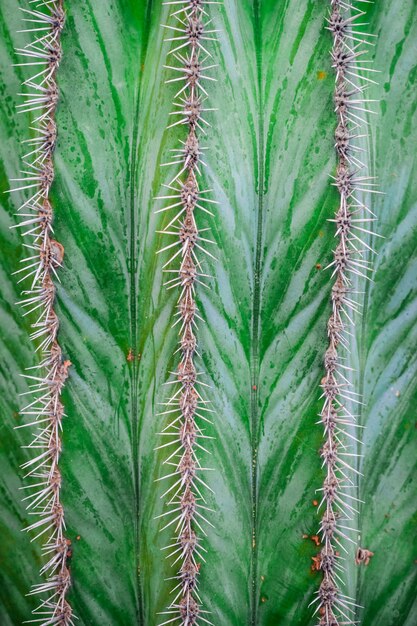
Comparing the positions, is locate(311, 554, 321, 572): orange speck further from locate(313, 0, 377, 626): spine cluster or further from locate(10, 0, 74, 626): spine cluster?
locate(10, 0, 74, 626): spine cluster

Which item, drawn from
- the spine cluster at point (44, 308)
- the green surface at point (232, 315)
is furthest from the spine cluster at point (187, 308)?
the spine cluster at point (44, 308)

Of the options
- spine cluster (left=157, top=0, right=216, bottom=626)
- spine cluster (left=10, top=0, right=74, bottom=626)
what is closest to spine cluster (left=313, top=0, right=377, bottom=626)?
spine cluster (left=157, top=0, right=216, bottom=626)

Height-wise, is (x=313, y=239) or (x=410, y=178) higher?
(x=410, y=178)

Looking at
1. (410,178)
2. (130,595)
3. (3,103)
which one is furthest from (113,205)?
(130,595)

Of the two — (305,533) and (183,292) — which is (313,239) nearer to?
(183,292)

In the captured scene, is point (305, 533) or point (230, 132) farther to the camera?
point (305, 533)

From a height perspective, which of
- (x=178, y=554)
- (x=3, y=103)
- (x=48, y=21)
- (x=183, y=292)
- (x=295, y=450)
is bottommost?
(x=178, y=554)

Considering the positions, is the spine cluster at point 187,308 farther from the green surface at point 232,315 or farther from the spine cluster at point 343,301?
the spine cluster at point 343,301

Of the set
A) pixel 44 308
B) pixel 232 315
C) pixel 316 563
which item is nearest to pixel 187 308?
pixel 232 315
